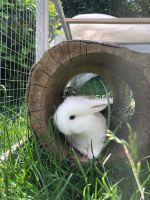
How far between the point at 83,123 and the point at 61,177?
1.52ft

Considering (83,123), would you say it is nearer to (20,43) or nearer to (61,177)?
(61,177)

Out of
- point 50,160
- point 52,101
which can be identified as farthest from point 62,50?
point 50,160

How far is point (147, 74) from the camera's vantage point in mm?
1647

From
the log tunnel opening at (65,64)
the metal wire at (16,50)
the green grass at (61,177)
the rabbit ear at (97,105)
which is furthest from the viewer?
the metal wire at (16,50)

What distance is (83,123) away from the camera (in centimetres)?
177

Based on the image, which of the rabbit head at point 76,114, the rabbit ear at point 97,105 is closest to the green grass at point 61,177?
the rabbit head at point 76,114

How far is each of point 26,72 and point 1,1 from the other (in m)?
0.93

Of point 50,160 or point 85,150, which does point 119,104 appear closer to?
point 85,150

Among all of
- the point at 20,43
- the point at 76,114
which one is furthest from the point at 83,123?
the point at 20,43

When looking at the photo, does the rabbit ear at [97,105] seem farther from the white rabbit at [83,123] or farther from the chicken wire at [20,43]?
the chicken wire at [20,43]

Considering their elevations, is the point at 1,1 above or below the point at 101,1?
below

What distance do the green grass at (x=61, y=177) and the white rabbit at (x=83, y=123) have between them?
83mm

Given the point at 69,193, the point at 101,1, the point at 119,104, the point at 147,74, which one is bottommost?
the point at 69,193

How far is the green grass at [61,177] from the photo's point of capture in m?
1.24
